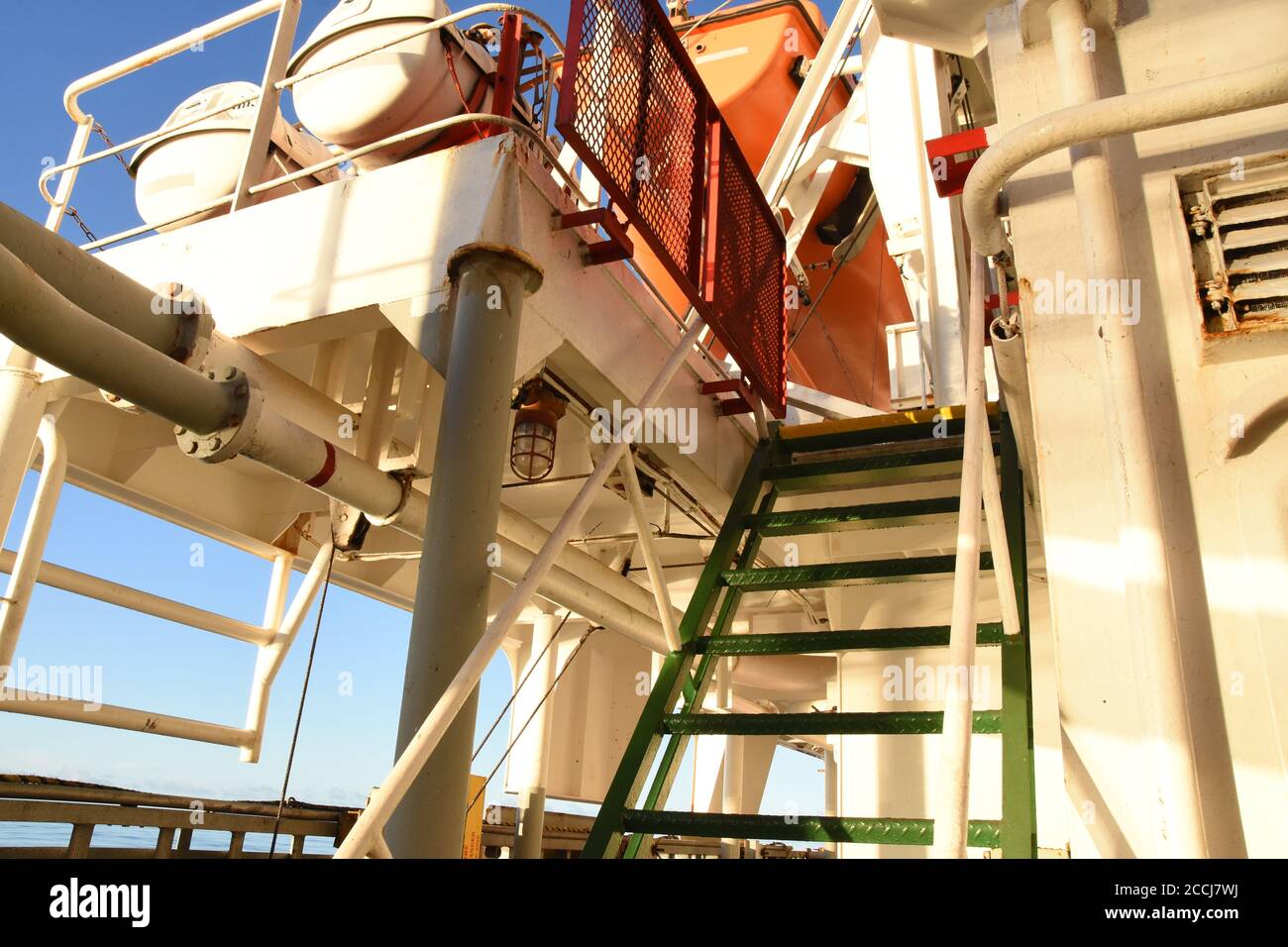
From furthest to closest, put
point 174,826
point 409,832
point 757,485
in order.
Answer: point 757,485
point 174,826
point 409,832

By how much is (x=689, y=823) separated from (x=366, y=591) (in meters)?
4.76

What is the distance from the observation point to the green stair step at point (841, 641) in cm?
293

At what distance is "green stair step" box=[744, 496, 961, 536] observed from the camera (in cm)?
361

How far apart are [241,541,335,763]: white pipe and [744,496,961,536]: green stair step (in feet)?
7.53

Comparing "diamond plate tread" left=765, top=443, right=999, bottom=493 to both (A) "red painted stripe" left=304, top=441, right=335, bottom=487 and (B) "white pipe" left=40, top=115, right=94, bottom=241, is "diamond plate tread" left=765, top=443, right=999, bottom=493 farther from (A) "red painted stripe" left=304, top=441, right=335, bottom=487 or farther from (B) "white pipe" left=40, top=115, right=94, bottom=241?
(B) "white pipe" left=40, top=115, right=94, bottom=241

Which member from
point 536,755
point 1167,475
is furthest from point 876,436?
point 536,755

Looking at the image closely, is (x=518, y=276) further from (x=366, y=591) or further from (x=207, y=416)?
(x=366, y=591)

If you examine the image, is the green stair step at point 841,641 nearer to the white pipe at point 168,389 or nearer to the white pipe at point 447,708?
the white pipe at point 447,708

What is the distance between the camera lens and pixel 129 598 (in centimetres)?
462

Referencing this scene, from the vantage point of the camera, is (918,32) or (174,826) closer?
(918,32)

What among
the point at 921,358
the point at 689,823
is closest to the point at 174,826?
the point at 689,823

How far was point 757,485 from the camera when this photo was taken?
433 cm

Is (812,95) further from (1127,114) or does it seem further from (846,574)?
(1127,114)

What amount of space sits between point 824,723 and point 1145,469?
122 centimetres
